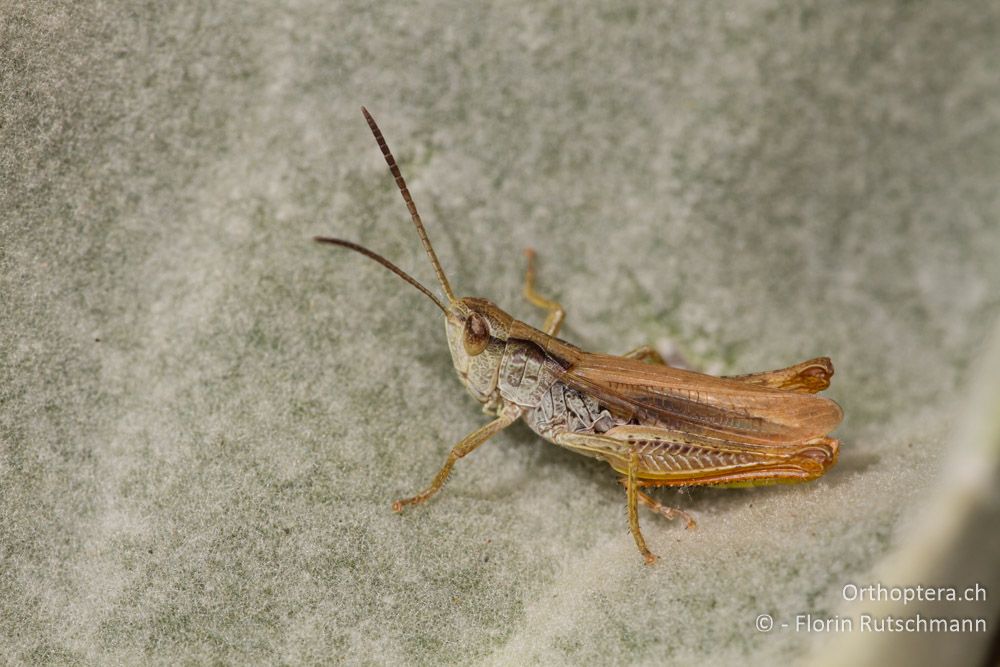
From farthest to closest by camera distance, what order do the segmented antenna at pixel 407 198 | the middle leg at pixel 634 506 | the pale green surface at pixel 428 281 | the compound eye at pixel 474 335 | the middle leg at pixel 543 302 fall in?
the middle leg at pixel 543 302 → the compound eye at pixel 474 335 → the segmented antenna at pixel 407 198 → the middle leg at pixel 634 506 → the pale green surface at pixel 428 281

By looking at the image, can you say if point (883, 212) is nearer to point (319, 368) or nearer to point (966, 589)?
point (966, 589)

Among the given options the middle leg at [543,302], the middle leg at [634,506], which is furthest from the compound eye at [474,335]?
the middle leg at [634,506]

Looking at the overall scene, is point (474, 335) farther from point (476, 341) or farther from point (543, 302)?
point (543, 302)

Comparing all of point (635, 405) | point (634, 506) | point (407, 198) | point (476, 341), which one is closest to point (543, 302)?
point (476, 341)

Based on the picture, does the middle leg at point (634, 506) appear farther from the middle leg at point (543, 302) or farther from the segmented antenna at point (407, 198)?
the segmented antenna at point (407, 198)

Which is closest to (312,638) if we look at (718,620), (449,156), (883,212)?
(718,620)

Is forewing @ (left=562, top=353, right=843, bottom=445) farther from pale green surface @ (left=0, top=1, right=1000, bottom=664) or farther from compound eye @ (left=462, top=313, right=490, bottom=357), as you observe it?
compound eye @ (left=462, top=313, right=490, bottom=357)

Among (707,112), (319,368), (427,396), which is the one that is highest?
(707,112)
